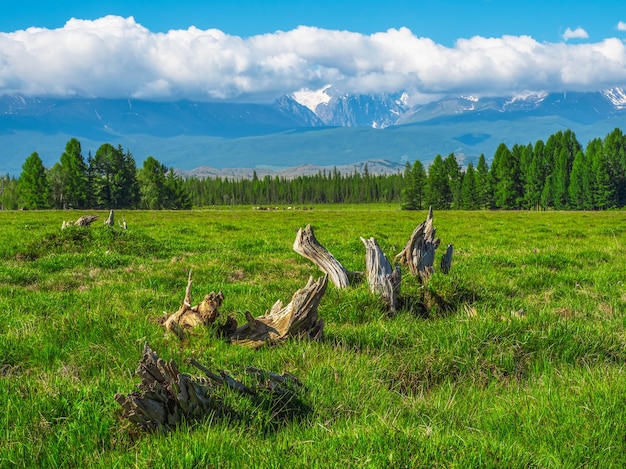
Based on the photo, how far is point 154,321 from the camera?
6125 millimetres

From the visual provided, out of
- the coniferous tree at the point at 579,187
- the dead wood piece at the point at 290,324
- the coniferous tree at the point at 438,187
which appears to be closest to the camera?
the dead wood piece at the point at 290,324

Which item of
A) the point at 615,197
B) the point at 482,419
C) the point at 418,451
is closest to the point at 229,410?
the point at 418,451

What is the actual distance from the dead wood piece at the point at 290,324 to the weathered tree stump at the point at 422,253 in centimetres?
326

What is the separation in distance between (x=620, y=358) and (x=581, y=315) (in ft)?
6.36

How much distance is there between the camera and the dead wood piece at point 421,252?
850 cm

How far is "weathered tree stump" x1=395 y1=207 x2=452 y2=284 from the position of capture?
850cm

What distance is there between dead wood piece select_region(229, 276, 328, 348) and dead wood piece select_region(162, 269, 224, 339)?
0.34 metres

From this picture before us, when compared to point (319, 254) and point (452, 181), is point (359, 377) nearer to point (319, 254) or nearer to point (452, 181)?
point (319, 254)

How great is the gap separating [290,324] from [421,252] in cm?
411

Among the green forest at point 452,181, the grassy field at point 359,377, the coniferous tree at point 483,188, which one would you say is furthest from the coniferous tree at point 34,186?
the coniferous tree at point 483,188

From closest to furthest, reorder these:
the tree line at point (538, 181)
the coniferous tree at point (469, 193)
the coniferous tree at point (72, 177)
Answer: the coniferous tree at point (72, 177) → the tree line at point (538, 181) → the coniferous tree at point (469, 193)

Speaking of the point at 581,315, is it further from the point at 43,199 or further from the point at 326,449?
the point at 43,199

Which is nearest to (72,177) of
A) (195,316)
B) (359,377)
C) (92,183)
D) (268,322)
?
(92,183)

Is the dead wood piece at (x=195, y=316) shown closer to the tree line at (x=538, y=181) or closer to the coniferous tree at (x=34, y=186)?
the coniferous tree at (x=34, y=186)
